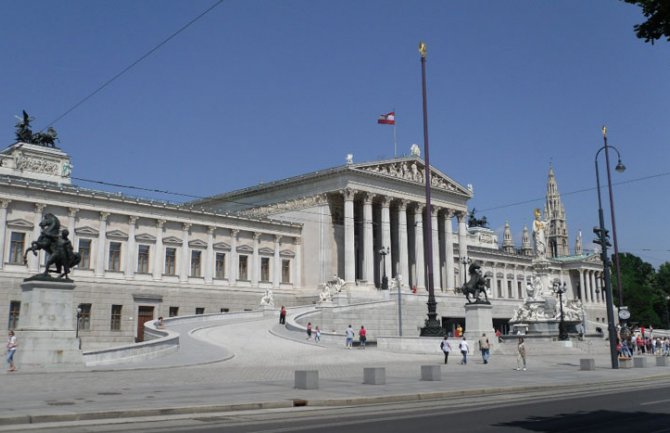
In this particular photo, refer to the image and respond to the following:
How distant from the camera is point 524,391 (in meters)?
21.7

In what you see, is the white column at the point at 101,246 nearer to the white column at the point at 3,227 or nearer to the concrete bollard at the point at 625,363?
the white column at the point at 3,227

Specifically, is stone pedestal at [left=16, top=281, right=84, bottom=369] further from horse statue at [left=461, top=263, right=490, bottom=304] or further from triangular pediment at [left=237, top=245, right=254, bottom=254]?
triangular pediment at [left=237, top=245, right=254, bottom=254]

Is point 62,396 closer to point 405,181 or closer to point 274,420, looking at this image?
point 274,420

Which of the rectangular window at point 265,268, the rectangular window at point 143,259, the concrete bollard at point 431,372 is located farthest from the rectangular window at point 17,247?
the concrete bollard at point 431,372

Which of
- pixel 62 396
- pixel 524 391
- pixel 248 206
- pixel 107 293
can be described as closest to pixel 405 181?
pixel 248 206

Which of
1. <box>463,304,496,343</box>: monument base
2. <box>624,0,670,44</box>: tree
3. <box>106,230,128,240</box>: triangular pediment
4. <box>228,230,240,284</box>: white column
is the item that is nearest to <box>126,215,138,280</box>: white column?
<box>106,230,128,240</box>: triangular pediment

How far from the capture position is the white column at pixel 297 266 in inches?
2835

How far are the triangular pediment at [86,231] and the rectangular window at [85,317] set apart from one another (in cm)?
597

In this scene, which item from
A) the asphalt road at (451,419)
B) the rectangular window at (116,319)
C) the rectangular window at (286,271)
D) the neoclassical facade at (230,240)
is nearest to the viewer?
the asphalt road at (451,419)

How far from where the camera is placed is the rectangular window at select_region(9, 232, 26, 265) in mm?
50531

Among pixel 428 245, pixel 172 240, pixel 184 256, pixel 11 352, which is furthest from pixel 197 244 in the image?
pixel 11 352

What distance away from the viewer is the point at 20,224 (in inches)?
2004

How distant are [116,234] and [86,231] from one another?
9.04 ft

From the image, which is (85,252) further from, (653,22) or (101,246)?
(653,22)
